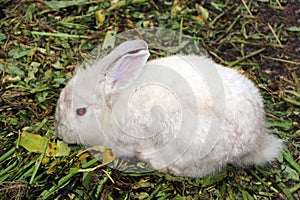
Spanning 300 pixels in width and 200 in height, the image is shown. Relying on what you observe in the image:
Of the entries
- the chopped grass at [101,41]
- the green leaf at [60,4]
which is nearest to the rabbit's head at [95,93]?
the chopped grass at [101,41]

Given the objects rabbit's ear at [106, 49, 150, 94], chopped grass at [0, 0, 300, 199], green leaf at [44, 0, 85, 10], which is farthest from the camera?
green leaf at [44, 0, 85, 10]

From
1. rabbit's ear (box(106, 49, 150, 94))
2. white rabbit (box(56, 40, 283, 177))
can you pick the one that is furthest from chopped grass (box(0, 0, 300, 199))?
rabbit's ear (box(106, 49, 150, 94))

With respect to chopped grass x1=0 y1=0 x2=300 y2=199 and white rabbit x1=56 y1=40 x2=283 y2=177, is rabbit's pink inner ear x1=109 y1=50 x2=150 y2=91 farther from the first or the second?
chopped grass x1=0 y1=0 x2=300 y2=199

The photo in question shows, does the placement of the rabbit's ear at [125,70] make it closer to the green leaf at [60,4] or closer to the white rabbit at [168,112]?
the white rabbit at [168,112]

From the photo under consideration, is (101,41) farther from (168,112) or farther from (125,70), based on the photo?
(168,112)

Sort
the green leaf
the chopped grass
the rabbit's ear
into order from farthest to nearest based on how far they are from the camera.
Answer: the green leaf → the chopped grass → the rabbit's ear

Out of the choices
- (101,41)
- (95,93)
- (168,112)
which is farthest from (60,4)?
(168,112)

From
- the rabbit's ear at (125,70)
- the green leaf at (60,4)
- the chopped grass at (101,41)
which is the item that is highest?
the rabbit's ear at (125,70)

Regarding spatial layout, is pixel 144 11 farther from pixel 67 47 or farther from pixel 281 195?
pixel 281 195

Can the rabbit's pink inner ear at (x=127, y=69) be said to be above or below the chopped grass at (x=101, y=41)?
above
